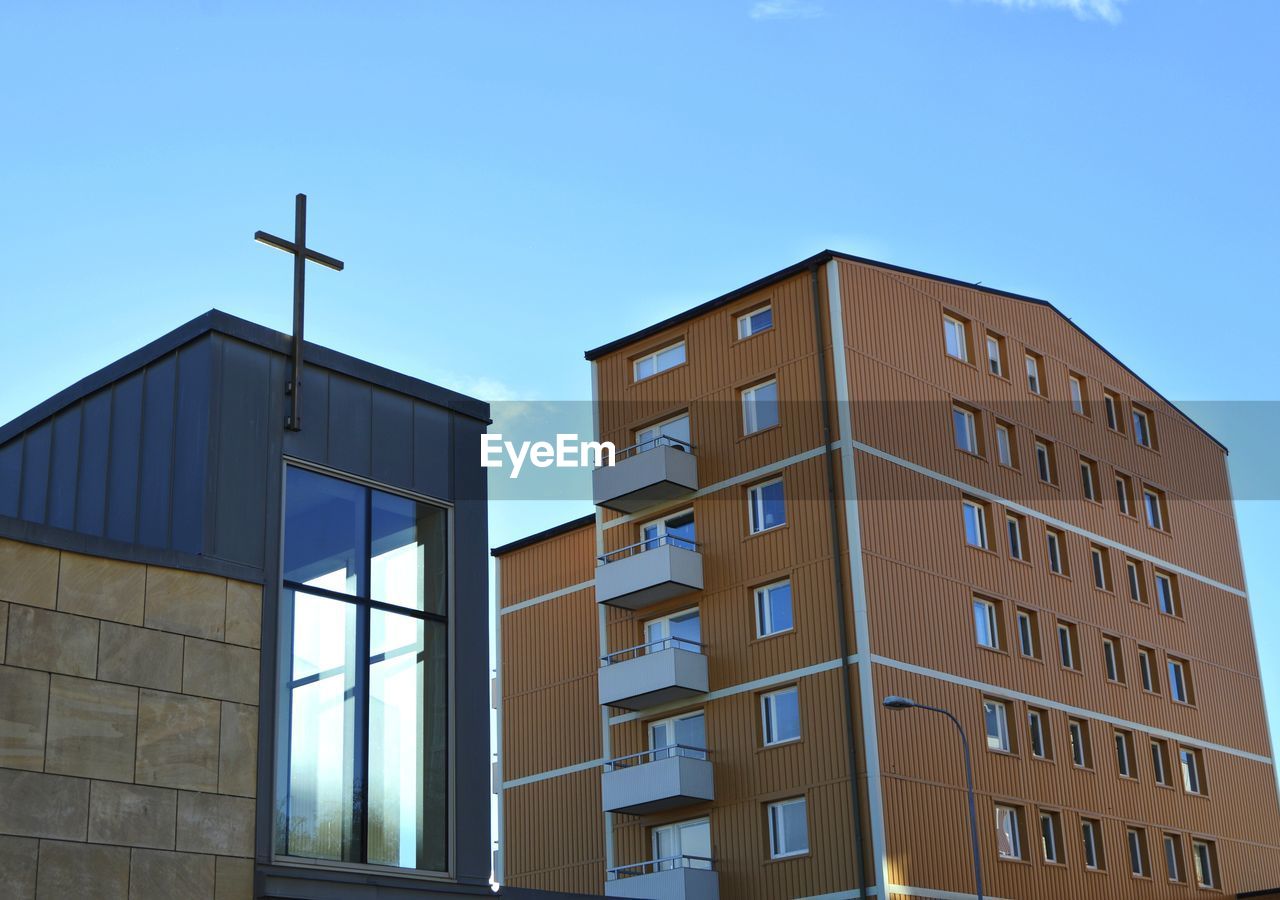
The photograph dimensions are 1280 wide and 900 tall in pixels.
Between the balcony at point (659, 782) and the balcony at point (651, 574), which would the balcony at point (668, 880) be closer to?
the balcony at point (659, 782)

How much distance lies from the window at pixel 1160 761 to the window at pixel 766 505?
13945 mm

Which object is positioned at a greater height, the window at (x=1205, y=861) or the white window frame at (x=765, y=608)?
the white window frame at (x=765, y=608)

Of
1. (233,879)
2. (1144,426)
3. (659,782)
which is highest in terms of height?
(1144,426)

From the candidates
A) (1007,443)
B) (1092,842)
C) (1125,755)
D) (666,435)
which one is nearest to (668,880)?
(1092,842)

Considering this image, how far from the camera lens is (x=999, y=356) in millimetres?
48625

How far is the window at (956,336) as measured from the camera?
46844 millimetres

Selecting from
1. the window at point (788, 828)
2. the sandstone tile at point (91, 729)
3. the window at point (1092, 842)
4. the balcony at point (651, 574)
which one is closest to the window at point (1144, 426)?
the window at point (1092, 842)

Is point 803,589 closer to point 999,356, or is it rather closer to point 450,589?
point 999,356

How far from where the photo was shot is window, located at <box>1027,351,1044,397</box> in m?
49.3

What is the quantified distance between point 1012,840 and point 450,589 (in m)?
27.5

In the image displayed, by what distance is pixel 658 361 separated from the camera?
1877 inches

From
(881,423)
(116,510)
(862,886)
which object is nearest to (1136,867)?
(862,886)

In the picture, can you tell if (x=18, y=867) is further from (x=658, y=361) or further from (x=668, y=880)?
(x=658, y=361)

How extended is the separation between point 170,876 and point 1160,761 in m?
39.1
